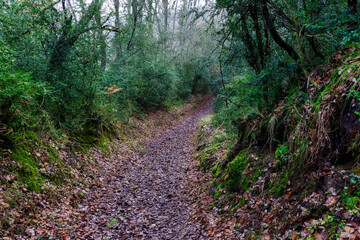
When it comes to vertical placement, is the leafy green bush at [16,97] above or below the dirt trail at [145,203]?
above

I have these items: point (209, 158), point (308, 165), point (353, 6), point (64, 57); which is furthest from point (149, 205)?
point (353, 6)

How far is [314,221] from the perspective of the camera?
296 centimetres

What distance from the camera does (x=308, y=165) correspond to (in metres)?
3.69

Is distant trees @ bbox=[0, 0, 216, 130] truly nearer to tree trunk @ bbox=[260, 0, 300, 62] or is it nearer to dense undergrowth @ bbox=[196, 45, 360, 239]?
tree trunk @ bbox=[260, 0, 300, 62]

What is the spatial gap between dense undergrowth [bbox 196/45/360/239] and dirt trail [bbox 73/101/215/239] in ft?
4.17

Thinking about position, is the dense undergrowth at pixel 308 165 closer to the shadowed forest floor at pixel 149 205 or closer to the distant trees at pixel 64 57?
the shadowed forest floor at pixel 149 205

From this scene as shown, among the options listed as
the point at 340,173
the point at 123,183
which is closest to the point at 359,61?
the point at 340,173

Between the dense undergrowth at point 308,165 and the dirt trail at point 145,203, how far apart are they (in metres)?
1.27

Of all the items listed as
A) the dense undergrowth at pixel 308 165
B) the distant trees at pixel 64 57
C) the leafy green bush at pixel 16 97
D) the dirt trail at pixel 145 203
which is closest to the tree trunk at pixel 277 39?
the dense undergrowth at pixel 308 165

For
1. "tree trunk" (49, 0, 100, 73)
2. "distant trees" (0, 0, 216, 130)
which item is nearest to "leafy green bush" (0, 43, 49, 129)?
"distant trees" (0, 0, 216, 130)

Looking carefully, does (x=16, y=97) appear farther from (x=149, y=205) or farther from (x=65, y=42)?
(x=149, y=205)

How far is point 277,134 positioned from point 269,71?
1815 millimetres

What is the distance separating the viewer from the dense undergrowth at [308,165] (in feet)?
9.68

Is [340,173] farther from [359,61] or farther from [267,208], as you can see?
[359,61]
